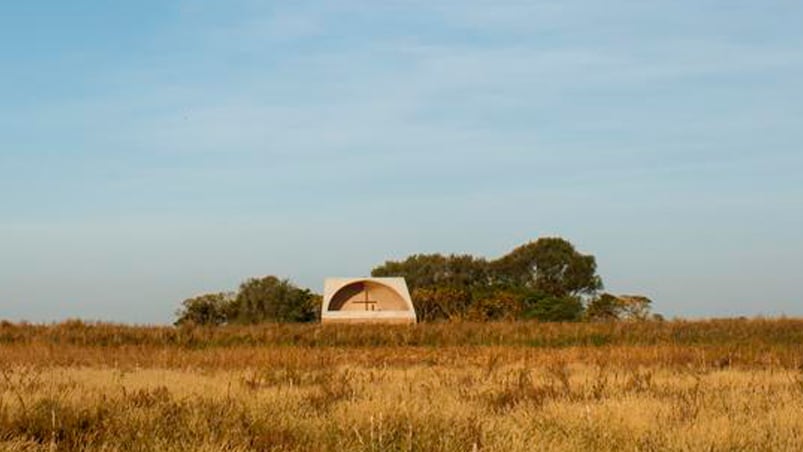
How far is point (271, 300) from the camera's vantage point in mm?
68500

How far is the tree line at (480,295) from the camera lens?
51.8 meters

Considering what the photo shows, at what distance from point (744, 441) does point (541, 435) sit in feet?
5.13

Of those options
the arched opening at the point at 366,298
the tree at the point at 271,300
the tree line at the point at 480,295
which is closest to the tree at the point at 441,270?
the tree line at the point at 480,295

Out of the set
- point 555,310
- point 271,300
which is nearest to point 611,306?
point 555,310

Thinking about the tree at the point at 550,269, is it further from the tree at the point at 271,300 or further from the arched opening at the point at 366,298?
the arched opening at the point at 366,298

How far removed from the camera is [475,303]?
5541 centimetres

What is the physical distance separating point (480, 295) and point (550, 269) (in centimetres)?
2575

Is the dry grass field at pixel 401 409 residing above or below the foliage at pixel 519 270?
below

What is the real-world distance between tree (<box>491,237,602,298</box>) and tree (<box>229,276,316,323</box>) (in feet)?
73.1

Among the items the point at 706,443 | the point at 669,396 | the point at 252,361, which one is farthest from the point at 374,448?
the point at 252,361

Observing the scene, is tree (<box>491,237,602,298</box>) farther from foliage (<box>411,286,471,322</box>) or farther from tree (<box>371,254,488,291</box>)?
foliage (<box>411,286,471,322</box>)

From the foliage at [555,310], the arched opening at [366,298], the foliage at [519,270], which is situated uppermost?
the foliage at [519,270]

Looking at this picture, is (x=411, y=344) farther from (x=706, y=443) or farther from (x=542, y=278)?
(x=542, y=278)

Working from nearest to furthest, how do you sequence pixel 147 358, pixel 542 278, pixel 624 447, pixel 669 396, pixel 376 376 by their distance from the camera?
pixel 624 447, pixel 669 396, pixel 376 376, pixel 147 358, pixel 542 278
